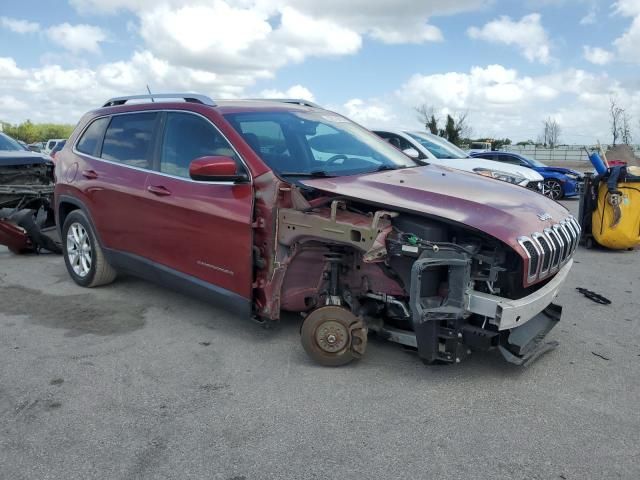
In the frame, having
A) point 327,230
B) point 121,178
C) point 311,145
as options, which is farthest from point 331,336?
point 121,178

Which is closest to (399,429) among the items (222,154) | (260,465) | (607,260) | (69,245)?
(260,465)

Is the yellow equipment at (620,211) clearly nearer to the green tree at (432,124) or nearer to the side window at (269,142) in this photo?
the side window at (269,142)

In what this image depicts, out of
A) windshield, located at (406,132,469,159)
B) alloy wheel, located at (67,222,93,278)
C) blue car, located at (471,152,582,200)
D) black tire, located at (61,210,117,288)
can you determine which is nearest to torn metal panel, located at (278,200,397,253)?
black tire, located at (61,210,117,288)

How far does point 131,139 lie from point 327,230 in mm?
2445

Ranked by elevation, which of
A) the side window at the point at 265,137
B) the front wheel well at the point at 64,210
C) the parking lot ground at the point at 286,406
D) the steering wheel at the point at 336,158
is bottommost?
the parking lot ground at the point at 286,406

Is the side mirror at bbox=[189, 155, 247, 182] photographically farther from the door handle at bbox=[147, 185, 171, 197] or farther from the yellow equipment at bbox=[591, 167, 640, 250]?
the yellow equipment at bbox=[591, 167, 640, 250]

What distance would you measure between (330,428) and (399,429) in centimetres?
38

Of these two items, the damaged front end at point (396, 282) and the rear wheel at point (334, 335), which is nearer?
the damaged front end at point (396, 282)

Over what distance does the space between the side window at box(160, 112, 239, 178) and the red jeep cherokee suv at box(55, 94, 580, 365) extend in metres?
0.01

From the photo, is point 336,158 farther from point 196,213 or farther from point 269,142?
point 196,213

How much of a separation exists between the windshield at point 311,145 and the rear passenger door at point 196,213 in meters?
Result: 0.25

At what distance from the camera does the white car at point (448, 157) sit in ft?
32.1

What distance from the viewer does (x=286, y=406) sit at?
3.36 m

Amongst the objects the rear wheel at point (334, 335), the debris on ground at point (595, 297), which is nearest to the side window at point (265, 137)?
the rear wheel at point (334, 335)
